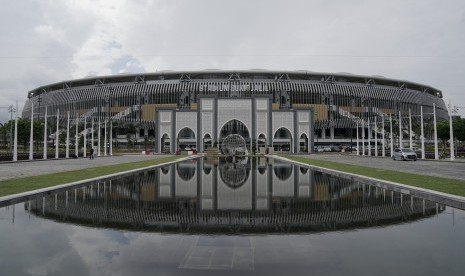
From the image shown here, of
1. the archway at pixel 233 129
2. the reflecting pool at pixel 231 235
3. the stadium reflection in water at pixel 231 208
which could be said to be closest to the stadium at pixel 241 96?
the archway at pixel 233 129

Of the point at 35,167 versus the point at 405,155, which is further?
the point at 405,155

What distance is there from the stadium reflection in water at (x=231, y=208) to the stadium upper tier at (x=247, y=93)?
8405cm

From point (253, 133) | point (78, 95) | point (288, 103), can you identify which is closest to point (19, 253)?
point (253, 133)

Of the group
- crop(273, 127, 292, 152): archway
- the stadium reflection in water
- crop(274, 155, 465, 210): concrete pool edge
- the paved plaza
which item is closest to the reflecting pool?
the stadium reflection in water

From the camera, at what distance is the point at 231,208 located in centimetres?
1155

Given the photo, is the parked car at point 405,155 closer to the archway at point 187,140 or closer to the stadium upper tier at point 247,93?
the stadium upper tier at point 247,93

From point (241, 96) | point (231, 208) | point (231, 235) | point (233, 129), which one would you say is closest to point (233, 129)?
point (233, 129)

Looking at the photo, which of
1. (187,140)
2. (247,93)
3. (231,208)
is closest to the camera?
(231,208)

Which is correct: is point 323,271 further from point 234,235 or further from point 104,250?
point 104,250

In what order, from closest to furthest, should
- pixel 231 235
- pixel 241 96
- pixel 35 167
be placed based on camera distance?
pixel 231 235 < pixel 35 167 < pixel 241 96

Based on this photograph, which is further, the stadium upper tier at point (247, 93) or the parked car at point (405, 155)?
the stadium upper tier at point (247, 93)

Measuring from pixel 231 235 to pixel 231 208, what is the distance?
3.43 m

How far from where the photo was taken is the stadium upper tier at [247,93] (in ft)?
335

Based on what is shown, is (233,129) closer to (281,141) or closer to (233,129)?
(233,129)
